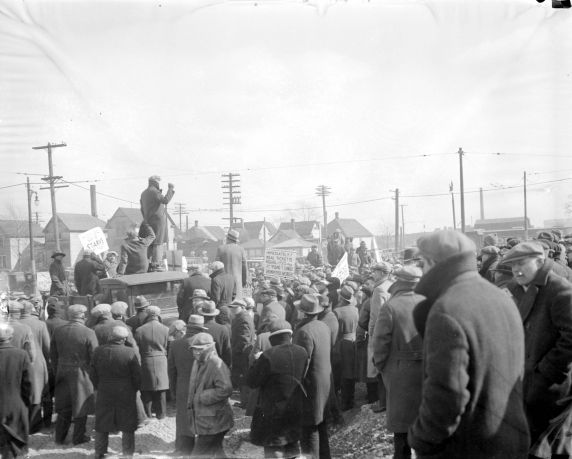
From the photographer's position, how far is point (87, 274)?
Result: 6.10 meters

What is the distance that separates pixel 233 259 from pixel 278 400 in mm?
2743

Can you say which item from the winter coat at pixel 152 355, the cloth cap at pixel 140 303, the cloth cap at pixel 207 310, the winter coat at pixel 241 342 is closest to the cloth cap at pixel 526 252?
the cloth cap at pixel 207 310

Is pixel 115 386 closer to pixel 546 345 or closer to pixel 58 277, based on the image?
pixel 58 277

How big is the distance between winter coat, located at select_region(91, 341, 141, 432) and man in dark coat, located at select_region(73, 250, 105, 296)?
6.35 ft

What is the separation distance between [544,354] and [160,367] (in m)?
3.43

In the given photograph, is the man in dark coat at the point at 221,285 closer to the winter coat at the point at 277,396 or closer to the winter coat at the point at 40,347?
the winter coat at the point at 40,347

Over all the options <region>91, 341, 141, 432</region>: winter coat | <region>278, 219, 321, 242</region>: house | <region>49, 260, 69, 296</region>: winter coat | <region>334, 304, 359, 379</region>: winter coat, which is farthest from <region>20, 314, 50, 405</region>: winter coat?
<region>278, 219, 321, 242</region>: house

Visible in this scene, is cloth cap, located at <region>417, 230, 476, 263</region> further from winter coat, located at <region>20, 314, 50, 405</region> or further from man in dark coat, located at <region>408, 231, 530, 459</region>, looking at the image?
winter coat, located at <region>20, 314, 50, 405</region>

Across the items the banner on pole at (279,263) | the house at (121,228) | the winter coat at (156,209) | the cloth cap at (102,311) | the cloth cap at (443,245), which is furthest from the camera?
the banner on pole at (279,263)

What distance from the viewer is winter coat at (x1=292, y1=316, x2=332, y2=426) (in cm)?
361

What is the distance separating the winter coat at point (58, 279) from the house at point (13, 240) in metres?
1.59

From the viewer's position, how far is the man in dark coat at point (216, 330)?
15.3ft

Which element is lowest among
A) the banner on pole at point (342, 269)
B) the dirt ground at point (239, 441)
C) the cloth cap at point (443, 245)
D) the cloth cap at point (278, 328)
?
the dirt ground at point (239, 441)

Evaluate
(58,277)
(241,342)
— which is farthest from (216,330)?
(58,277)
